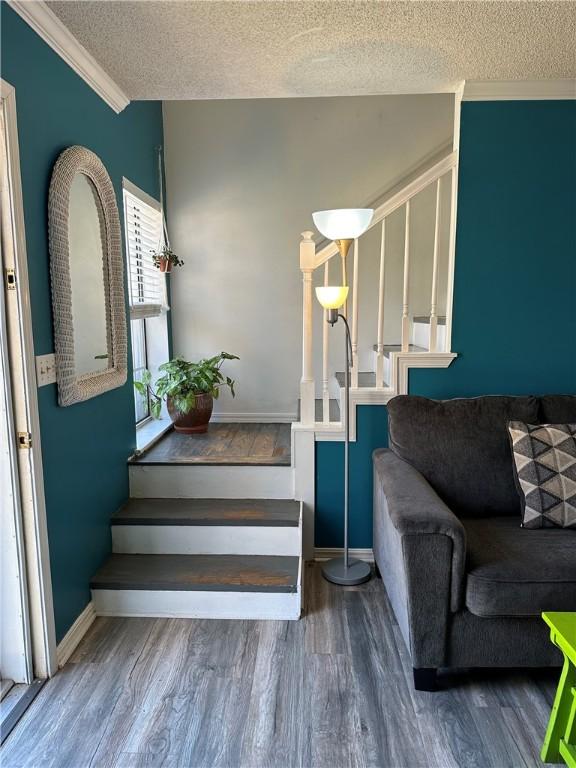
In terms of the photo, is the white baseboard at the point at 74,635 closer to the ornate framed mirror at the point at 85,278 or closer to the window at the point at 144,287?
the ornate framed mirror at the point at 85,278

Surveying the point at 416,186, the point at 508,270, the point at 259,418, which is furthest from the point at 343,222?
the point at 259,418

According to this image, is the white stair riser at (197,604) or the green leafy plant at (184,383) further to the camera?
the green leafy plant at (184,383)

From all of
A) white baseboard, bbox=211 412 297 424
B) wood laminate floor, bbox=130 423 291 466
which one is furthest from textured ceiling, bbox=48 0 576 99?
white baseboard, bbox=211 412 297 424

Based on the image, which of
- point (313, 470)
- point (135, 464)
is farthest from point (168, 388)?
point (313, 470)

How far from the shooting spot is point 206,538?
101 inches

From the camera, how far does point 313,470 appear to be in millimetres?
2713

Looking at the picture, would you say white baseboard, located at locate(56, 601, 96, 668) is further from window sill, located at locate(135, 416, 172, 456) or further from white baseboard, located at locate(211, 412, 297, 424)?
white baseboard, located at locate(211, 412, 297, 424)

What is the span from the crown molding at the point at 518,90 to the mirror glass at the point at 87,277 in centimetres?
187

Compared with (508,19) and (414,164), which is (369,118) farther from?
(508,19)

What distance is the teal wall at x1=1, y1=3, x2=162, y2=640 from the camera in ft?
5.90

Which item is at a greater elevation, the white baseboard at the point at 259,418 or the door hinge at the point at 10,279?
the door hinge at the point at 10,279

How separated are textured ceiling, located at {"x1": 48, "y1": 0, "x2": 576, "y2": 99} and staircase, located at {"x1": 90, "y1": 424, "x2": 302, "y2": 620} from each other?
1.93 m

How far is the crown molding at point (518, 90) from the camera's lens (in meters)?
2.41

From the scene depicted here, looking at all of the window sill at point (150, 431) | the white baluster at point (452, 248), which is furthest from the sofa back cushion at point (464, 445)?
the window sill at point (150, 431)
